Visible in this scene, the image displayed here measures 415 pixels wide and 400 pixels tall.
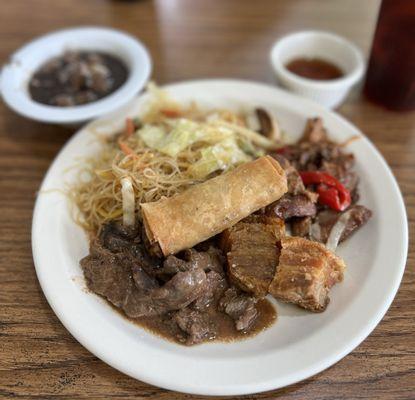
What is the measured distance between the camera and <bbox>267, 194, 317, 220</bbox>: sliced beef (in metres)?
2.79

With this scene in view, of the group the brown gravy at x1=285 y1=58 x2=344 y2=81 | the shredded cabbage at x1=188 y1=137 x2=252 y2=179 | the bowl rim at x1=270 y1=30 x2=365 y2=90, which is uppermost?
the bowl rim at x1=270 y1=30 x2=365 y2=90

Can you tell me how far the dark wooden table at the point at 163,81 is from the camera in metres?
2.29

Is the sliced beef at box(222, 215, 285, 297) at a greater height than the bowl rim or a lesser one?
lesser

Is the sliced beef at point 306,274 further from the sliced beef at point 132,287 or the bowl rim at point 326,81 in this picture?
the bowl rim at point 326,81

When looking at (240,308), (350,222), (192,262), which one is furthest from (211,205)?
(350,222)

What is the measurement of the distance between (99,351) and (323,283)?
1300mm

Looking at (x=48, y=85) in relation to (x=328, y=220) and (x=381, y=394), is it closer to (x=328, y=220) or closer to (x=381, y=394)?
(x=328, y=220)

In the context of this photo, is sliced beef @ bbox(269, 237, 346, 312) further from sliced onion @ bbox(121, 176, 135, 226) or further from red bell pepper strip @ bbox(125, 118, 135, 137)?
red bell pepper strip @ bbox(125, 118, 135, 137)

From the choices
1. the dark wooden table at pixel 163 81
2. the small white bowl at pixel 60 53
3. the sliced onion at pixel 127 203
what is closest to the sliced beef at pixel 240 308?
the dark wooden table at pixel 163 81

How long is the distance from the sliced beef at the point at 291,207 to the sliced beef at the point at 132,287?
688mm

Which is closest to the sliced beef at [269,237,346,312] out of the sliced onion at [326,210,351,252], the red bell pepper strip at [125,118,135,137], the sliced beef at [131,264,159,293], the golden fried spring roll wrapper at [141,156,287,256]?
the sliced onion at [326,210,351,252]

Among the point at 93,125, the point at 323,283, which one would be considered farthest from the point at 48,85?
the point at 323,283

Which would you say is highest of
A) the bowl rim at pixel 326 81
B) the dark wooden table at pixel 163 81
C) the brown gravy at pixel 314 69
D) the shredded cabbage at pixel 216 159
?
the bowl rim at pixel 326 81

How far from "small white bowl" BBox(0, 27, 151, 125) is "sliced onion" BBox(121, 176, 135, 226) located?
934 millimetres
